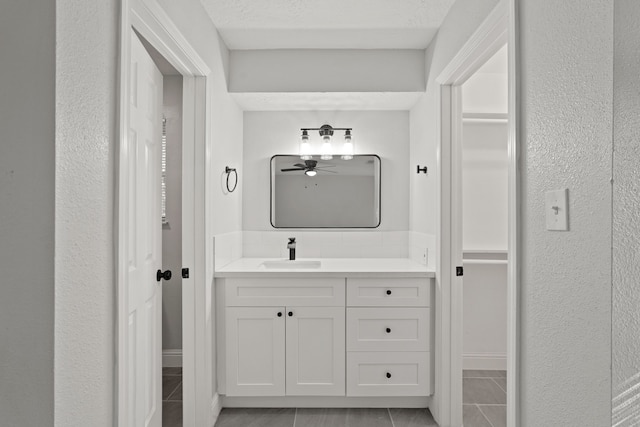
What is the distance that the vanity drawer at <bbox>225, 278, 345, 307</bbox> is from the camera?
2.57 m

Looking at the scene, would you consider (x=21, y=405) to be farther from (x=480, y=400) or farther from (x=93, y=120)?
(x=480, y=400)

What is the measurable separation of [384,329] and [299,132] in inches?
67.2

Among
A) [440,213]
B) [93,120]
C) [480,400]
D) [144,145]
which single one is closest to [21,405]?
[93,120]

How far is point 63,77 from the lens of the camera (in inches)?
41.1

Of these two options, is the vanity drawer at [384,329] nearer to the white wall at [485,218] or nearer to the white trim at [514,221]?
the white wall at [485,218]

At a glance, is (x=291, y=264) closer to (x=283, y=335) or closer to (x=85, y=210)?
(x=283, y=335)

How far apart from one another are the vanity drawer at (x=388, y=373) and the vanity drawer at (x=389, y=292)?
0.32 m

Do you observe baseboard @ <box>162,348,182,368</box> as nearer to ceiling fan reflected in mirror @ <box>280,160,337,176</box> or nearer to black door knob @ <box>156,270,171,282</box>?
black door knob @ <box>156,270,171,282</box>

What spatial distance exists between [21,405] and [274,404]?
1.88 meters

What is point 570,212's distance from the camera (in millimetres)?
1127

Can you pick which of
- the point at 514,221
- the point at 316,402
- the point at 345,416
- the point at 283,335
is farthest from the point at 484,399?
the point at 514,221

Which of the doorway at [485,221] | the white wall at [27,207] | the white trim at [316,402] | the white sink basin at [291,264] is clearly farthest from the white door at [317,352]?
the white wall at [27,207]

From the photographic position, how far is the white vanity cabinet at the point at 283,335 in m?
2.57

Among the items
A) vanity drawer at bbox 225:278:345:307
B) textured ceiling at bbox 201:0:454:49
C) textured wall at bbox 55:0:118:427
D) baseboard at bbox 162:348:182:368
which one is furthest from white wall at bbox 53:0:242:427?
baseboard at bbox 162:348:182:368
